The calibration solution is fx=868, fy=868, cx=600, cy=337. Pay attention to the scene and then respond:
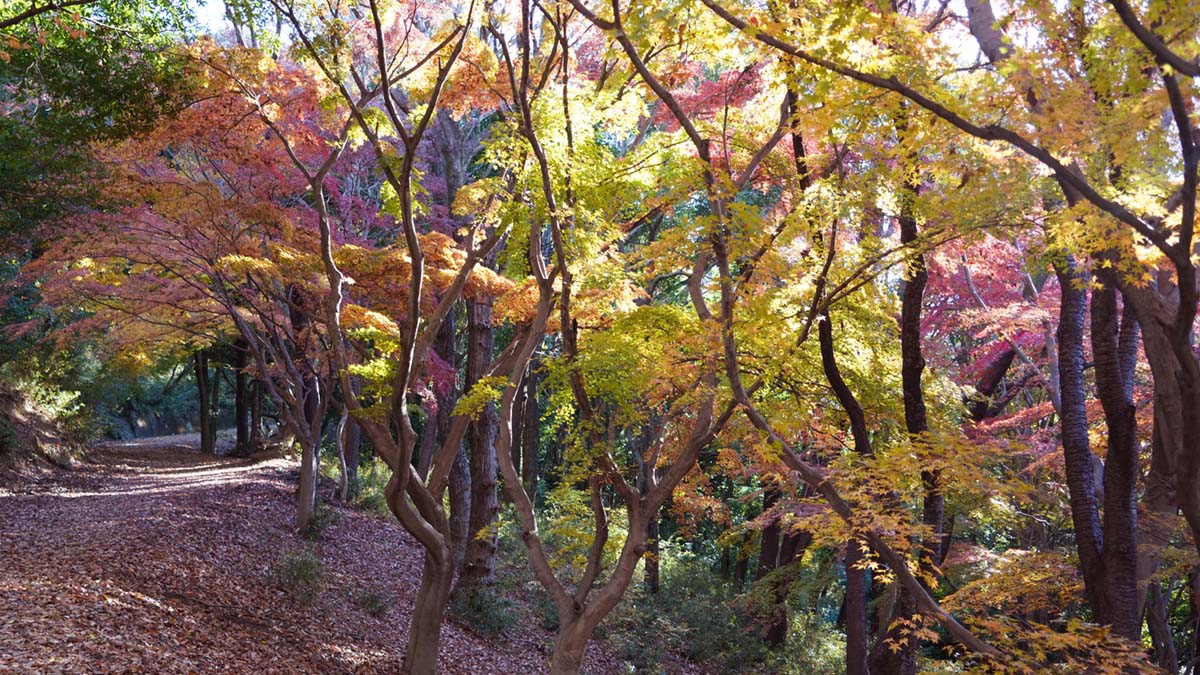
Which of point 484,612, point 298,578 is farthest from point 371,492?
point 298,578

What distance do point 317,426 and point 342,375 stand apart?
5482 mm

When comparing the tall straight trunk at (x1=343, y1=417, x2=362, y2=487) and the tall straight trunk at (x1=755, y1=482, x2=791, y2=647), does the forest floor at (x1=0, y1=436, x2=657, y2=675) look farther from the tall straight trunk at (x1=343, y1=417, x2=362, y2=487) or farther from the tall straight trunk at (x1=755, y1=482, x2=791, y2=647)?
the tall straight trunk at (x1=755, y1=482, x2=791, y2=647)

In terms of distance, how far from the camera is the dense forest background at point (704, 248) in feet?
15.2

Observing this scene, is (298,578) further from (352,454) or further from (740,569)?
(740,569)

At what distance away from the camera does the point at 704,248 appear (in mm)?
6594

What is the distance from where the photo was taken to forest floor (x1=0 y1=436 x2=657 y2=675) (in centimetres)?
645

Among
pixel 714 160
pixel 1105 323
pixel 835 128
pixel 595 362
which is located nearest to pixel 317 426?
pixel 595 362

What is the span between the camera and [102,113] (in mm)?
7488

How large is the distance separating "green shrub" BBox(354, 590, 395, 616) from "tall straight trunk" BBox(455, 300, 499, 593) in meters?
1.20

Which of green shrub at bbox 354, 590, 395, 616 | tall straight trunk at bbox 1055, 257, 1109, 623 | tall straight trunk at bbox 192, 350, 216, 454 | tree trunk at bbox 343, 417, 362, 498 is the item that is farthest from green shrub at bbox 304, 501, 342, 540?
tall straight trunk at bbox 1055, 257, 1109, 623

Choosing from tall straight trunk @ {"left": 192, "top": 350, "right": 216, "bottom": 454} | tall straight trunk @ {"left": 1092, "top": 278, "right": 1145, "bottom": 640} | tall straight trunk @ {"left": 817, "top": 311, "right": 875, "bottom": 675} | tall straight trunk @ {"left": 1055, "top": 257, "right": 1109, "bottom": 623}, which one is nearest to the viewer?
tall straight trunk @ {"left": 1092, "top": 278, "right": 1145, "bottom": 640}

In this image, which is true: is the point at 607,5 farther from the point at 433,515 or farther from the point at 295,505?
the point at 295,505

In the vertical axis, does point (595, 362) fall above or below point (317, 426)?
above

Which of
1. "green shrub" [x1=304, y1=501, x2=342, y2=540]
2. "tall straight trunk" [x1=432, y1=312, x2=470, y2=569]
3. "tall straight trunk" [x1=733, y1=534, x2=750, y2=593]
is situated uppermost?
"tall straight trunk" [x1=432, y1=312, x2=470, y2=569]
